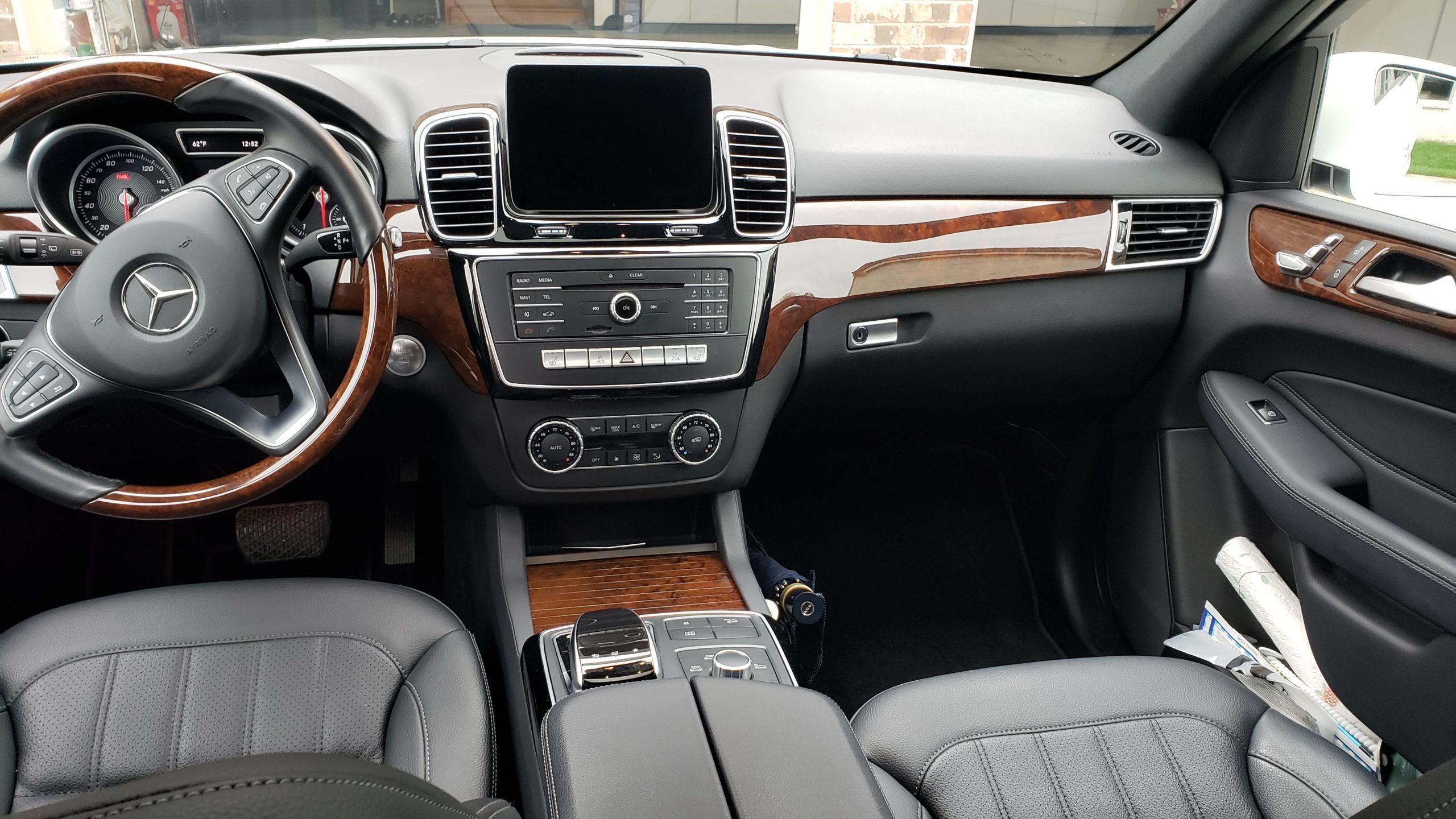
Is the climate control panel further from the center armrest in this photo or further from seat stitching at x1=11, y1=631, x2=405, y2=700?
the center armrest

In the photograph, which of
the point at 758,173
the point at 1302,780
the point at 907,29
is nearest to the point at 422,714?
the point at 758,173

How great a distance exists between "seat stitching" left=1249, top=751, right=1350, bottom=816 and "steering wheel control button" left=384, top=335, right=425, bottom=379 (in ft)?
3.91

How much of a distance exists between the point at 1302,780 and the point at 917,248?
874mm

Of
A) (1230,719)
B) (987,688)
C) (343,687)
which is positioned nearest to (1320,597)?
(1230,719)

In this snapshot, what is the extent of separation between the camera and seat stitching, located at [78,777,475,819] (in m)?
0.35

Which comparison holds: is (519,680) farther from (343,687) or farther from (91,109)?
(91,109)

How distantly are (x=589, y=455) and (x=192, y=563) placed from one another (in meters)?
0.99

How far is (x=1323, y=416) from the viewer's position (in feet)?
5.17

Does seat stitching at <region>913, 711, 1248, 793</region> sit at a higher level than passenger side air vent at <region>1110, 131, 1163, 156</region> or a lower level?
lower

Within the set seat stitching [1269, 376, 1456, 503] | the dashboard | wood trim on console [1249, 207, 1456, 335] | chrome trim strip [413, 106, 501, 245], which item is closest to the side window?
wood trim on console [1249, 207, 1456, 335]

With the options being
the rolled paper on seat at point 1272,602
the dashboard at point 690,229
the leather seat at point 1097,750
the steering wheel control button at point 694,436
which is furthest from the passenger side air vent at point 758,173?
the rolled paper on seat at point 1272,602

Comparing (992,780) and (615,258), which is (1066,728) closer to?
(992,780)

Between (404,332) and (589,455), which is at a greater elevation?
(404,332)

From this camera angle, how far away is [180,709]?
3.56 feet
